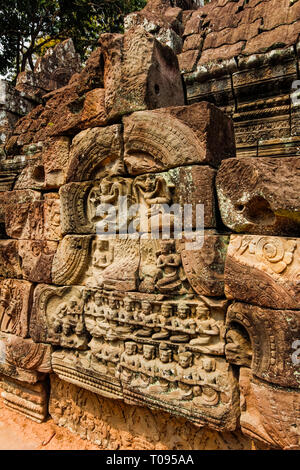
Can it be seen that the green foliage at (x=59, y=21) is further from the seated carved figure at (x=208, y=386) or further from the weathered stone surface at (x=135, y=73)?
the seated carved figure at (x=208, y=386)

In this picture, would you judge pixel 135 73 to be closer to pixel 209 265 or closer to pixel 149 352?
pixel 209 265

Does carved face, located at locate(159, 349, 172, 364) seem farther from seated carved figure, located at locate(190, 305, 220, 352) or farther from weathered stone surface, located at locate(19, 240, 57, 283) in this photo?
weathered stone surface, located at locate(19, 240, 57, 283)

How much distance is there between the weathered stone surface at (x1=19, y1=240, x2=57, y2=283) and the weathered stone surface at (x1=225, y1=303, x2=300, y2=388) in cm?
206

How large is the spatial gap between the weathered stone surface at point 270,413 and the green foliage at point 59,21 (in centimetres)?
912

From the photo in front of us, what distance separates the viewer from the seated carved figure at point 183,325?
2.44 m

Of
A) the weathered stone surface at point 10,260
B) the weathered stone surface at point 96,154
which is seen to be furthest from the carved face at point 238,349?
the weathered stone surface at point 10,260

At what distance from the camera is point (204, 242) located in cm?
236

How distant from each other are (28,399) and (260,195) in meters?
3.29

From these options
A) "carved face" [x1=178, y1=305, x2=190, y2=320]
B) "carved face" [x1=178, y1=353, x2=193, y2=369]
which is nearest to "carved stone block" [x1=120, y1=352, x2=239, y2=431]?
"carved face" [x1=178, y1=353, x2=193, y2=369]

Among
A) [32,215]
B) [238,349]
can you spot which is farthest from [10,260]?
[238,349]

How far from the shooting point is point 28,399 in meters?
3.54

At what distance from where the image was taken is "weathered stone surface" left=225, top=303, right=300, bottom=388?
1955 millimetres

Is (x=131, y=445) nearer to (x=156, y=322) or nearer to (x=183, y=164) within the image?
(x=156, y=322)

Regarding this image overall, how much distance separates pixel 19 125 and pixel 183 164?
2.80m
